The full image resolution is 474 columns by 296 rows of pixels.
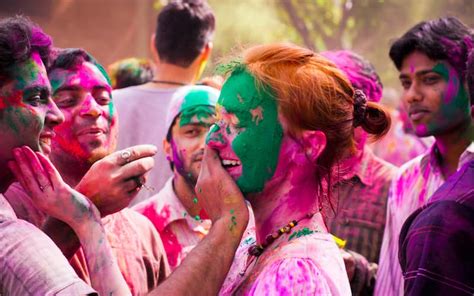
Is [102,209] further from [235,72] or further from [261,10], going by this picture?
[261,10]

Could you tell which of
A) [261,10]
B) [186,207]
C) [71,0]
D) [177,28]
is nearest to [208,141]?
[186,207]

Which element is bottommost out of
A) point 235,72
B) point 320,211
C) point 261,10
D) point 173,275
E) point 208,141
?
point 261,10

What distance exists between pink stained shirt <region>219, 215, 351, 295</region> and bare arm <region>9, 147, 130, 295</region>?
1.29 feet

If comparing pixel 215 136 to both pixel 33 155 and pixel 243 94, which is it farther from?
pixel 33 155

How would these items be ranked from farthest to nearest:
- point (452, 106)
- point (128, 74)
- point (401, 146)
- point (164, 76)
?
1. point (401, 146)
2. point (128, 74)
3. point (164, 76)
4. point (452, 106)

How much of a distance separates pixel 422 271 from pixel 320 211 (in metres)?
0.39

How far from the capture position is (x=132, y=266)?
3.30m

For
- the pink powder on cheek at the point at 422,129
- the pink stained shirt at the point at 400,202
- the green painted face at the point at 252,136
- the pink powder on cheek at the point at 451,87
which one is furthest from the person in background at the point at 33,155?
the pink powder on cheek at the point at 451,87

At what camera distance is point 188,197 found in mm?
4195

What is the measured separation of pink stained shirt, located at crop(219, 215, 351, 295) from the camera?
7.73 feet

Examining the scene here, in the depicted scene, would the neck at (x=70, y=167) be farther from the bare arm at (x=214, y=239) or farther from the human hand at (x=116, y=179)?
the bare arm at (x=214, y=239)

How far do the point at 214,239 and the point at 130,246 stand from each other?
89 centimetres

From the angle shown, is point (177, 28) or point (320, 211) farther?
point (177, 28)

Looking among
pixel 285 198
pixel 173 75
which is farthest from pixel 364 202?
pixel 285 198
